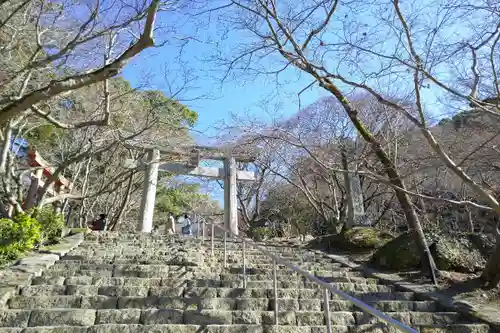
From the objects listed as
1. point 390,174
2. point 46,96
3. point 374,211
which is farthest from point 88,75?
point 374,211

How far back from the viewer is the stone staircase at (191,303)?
13.0 ft

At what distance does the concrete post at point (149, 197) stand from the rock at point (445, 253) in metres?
9.29

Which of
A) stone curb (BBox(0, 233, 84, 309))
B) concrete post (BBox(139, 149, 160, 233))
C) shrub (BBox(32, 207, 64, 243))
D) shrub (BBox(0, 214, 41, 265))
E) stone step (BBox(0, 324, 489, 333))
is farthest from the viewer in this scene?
concrete post (BBox(139, 149, 160, 233))

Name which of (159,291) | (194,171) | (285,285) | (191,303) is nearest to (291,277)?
(285,285)

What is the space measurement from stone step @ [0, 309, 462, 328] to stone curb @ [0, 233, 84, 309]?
0.59 m

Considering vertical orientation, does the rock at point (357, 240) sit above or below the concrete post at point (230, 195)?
below

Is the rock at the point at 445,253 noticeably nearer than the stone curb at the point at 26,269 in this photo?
No

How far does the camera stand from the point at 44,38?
7.60m

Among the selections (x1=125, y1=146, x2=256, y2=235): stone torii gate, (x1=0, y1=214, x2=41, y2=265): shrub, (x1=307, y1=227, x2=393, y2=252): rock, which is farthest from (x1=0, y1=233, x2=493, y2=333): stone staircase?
(x1=125, y1=146, x2=256, y2=235): stone torii gate

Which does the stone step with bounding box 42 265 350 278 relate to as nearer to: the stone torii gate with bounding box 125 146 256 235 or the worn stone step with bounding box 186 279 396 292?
the worn stone step with bounding box 186 279 396 292

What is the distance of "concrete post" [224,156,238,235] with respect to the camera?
15.9 m

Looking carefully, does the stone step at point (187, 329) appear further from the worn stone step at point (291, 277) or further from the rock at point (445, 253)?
the rock at point (445, 253)

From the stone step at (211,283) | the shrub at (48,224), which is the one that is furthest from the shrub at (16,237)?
the shrub at (48,224)

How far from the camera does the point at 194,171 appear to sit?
16.1 metres
